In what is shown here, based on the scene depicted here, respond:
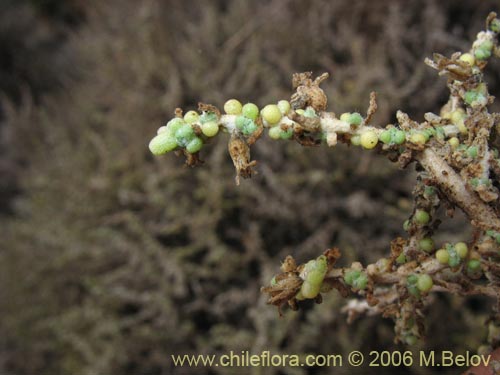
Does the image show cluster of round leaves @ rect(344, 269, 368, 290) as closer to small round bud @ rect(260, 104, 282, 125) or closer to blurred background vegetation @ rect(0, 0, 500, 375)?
small round bud @ rect(260, 104, 282, 125)

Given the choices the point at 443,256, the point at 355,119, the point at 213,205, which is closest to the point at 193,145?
the point at 355,119

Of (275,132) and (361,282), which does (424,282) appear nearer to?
(361,282)

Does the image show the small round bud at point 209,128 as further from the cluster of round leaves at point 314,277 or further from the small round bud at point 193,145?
the cluster of round leaves at point 314,277

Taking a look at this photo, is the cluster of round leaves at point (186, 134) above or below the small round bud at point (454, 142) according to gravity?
above

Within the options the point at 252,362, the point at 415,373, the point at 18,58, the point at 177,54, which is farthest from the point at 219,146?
the point at 18,58

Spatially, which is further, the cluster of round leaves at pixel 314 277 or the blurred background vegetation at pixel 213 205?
the blurred background vegetation at pixel 213 205

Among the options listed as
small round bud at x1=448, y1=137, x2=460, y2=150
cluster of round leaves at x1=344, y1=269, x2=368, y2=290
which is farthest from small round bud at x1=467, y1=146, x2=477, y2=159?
cluster of round leaves at x1=344, y1=269, x2=368, y2=290

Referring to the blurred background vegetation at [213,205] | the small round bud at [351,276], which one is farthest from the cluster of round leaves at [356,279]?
the blurred background vegetation at [213,205]
